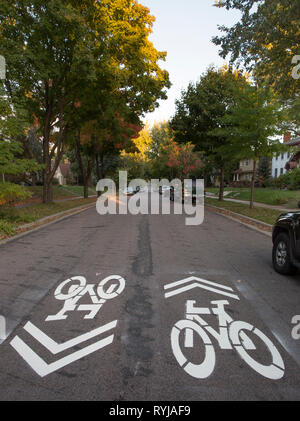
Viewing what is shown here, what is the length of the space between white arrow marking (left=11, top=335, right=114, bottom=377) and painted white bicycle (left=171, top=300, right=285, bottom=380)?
2.72 feet

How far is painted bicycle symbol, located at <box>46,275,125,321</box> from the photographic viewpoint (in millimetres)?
4145

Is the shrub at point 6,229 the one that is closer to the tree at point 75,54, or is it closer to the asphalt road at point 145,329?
the asphalt road at point 145,329

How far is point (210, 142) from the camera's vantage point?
2347 cm

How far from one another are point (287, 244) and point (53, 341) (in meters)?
4.57

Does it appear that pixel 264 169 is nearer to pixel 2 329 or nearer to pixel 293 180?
pixel 293 180

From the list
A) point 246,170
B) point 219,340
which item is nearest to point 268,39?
point 219,340

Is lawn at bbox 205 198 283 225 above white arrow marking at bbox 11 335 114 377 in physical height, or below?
below

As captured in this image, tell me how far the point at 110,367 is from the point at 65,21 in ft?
50.6

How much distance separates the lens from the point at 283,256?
5.90 meters

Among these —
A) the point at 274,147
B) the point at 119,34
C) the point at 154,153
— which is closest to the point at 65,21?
the point at 119,34

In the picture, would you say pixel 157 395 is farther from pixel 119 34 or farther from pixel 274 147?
pixel 119 34

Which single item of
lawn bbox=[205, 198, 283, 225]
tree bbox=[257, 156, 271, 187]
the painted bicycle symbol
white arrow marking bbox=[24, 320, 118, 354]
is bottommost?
lawn bbox=[205, 198, 283, 225]

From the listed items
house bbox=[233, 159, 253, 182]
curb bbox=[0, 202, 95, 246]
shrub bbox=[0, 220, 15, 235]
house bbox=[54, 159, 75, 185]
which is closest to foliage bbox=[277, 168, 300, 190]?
house bbox=[233, 159, 253, 182]

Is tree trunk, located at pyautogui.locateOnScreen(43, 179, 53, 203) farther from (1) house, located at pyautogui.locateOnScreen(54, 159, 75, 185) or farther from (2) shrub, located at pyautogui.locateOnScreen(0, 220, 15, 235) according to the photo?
(1) house, located at pyautogui.locateOnScreen(54, 159, 75, 185)
